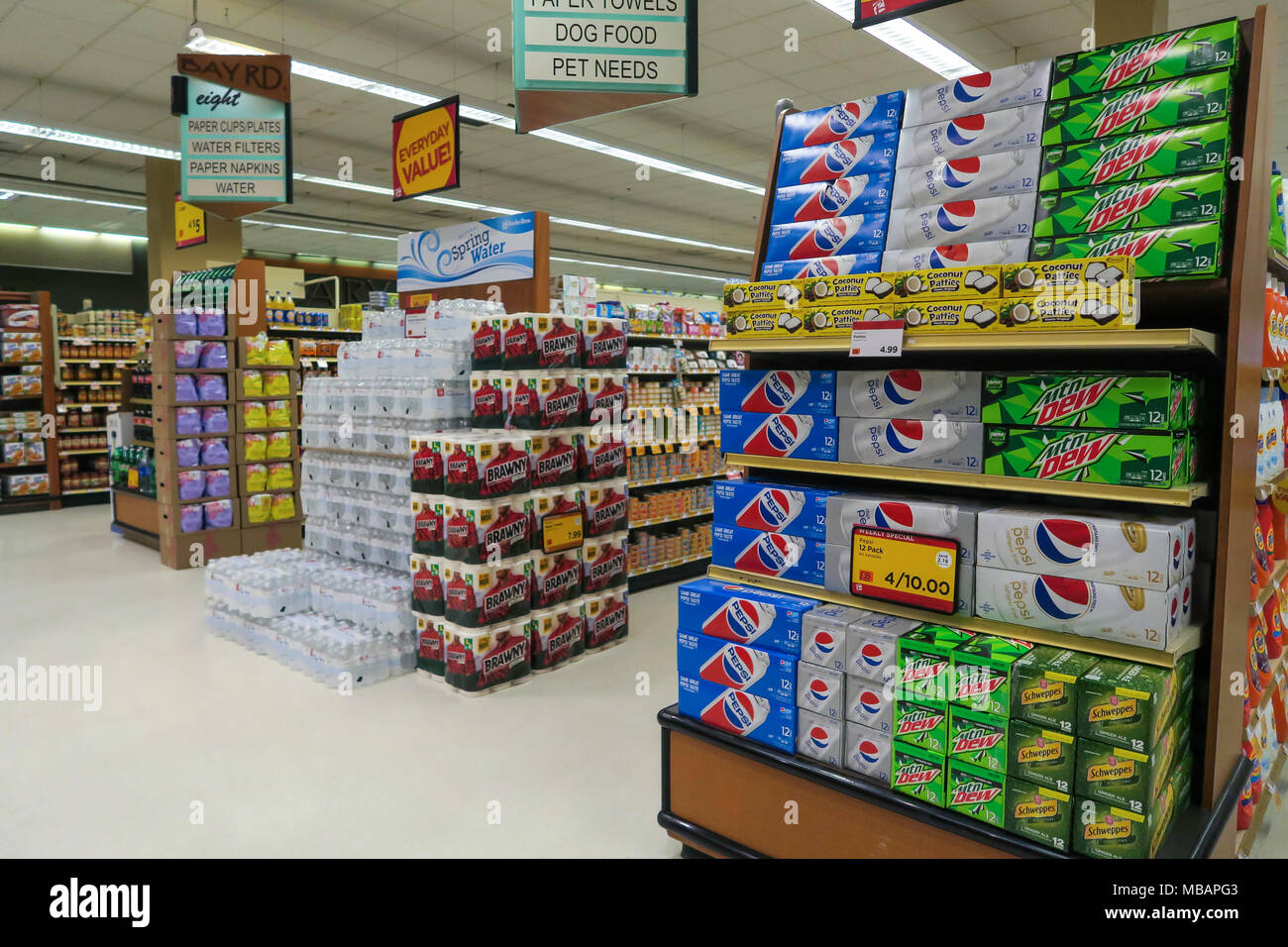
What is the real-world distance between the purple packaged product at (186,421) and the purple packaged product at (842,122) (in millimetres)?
6437

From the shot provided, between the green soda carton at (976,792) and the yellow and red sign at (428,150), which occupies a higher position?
the yellow and red sign at (428,150)

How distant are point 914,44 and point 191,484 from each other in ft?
24.6

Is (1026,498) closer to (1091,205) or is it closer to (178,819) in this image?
(1091,205)

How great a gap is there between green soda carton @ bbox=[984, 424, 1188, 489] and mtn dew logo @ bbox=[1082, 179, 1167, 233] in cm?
55

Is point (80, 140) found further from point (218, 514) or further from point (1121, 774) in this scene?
point (1121, 774)

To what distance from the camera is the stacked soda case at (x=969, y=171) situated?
233 centimetres

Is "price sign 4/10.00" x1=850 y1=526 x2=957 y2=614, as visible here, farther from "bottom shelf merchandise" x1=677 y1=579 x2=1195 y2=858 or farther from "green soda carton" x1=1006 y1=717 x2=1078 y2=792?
"green soda carton" x1=1006 y1=717 x2=1078 y2=792

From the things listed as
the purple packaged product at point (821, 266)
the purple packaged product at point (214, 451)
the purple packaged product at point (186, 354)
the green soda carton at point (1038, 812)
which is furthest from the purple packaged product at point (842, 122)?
the purple packaged product at point (214, 451)

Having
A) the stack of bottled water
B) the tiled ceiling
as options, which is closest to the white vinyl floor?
the stack of bottled water

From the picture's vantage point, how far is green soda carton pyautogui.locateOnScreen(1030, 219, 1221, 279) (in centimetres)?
203

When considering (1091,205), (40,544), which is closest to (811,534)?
(1091,205)

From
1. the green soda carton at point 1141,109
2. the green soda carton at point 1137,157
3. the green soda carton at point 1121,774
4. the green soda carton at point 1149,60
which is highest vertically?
the green soda carton at point 1149,60

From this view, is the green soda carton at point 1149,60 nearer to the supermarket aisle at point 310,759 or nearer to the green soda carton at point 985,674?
the green soda carton at point 985,674
